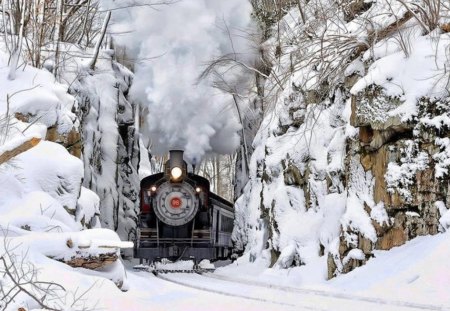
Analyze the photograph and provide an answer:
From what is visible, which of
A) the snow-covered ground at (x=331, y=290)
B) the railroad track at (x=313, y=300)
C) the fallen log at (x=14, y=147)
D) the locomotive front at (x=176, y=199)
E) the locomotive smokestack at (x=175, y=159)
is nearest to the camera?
the fallen log at (x=14, y=147)

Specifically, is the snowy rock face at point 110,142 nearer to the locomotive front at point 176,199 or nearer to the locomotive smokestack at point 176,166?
the locomotive front at point 176,199

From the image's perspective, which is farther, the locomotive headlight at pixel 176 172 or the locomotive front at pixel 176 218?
the locomotive headlight at pixel 176 172

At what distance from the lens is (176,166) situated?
18.3m

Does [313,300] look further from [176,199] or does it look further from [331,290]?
[176,199]

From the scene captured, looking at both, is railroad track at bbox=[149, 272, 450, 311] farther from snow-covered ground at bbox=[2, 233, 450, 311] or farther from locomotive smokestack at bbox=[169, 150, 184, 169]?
locomotive smokestack at bbox=[169, 150, 184, 169]


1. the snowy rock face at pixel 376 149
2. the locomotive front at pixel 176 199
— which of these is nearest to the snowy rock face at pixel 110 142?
the locomotive front at pixel 176 199

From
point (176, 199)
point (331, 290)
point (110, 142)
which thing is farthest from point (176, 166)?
point (331, 290)

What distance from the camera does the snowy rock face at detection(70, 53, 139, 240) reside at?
20391mm

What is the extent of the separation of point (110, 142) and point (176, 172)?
6.94m

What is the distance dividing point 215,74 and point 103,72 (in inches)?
231

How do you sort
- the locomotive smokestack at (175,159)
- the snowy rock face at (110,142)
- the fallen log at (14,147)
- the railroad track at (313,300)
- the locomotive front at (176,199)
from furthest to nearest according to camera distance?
the snowy rock face at (110,142), the locomotive smokestack at (175,159), the locomotive front at (176,199), the railroad track at (313,300), the fallen log at (14,147)

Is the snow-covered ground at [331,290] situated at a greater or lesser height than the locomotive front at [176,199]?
lesser

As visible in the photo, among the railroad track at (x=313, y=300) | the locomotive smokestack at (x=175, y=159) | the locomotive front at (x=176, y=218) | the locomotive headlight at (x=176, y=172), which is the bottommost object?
the railroad track at (x=313, y=300)

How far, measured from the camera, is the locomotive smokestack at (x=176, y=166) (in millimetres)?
18156
